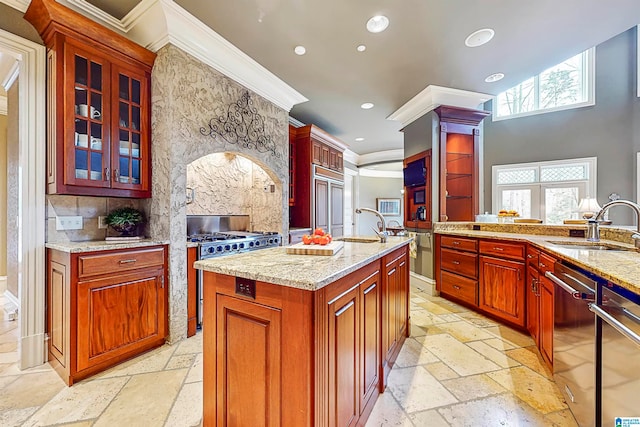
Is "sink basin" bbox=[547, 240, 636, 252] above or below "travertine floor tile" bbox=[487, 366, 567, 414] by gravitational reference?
above

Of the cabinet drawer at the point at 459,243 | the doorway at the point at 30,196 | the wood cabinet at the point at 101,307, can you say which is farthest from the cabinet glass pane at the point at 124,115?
the cabinet drawer at the point at 459,243

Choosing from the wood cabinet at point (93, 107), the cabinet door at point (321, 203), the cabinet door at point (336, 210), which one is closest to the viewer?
the wood cabinet at point (93, 107)

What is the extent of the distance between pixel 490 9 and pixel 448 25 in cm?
33

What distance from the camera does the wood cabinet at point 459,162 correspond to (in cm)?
409

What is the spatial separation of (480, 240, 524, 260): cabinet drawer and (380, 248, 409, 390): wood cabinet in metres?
1.13

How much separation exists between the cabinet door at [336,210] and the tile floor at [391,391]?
3.09 m

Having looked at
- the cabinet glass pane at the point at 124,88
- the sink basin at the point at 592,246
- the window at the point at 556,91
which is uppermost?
the window at the point at 556,91

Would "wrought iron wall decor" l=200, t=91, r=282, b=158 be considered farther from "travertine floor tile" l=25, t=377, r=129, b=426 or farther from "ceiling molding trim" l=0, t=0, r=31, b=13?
"travertine floor tile" l=25, t=377, r=129, b=426

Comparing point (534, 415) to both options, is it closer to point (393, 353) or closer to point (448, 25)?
point (393, 353)

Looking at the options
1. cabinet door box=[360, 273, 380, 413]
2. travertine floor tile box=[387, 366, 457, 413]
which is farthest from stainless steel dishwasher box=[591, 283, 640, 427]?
cabinet door box=[360, 273, 380, 413]

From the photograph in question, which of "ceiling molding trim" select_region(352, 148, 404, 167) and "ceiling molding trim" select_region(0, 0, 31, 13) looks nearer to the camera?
"ceiling molding trim" select_region(0, 0, 31, 13)

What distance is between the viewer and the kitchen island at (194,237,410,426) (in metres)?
1.04

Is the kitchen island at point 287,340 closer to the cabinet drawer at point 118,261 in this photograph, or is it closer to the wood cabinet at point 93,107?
the cabinet drawer at point 118,261

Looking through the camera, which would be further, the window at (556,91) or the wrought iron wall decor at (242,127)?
the window at (556,91)
